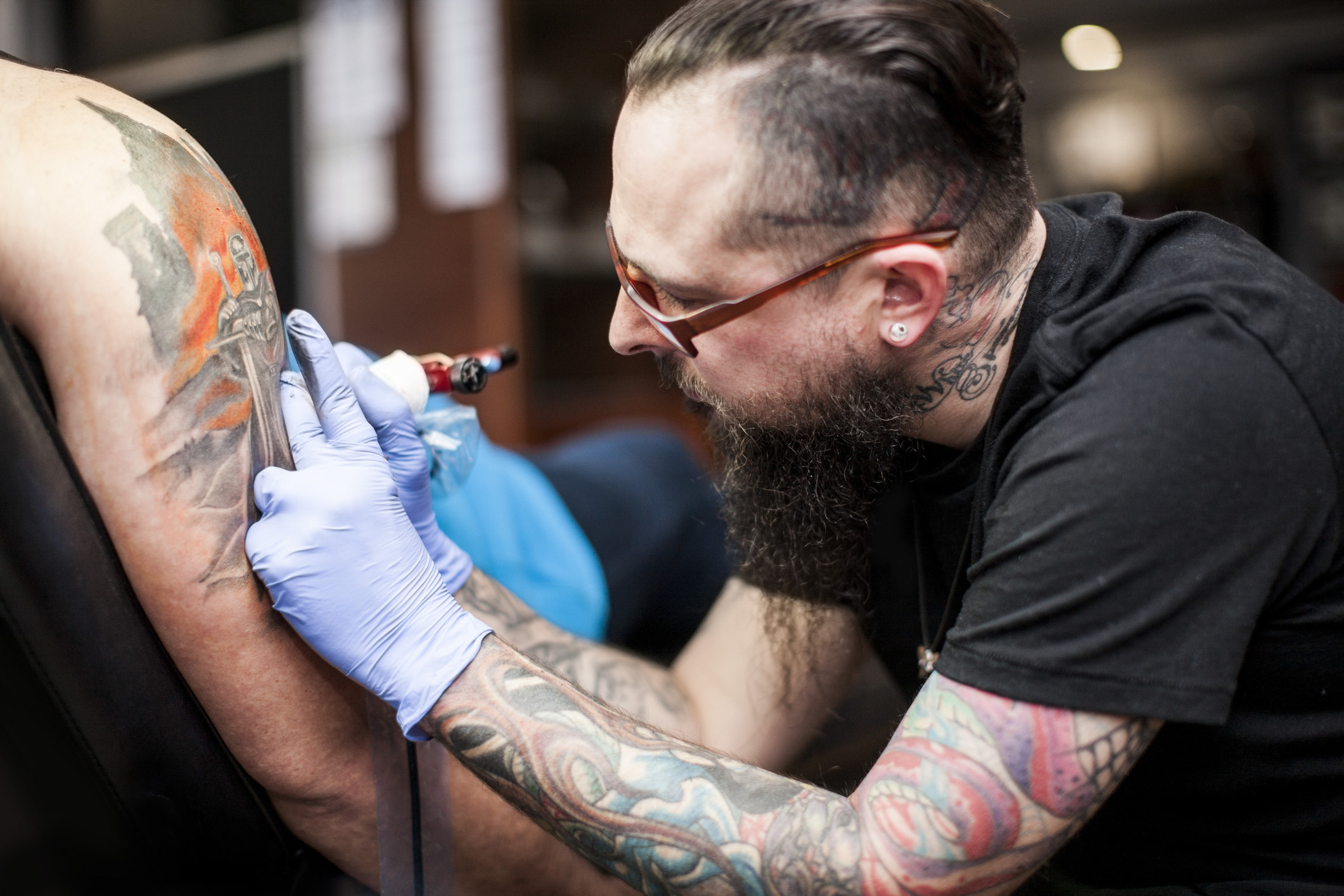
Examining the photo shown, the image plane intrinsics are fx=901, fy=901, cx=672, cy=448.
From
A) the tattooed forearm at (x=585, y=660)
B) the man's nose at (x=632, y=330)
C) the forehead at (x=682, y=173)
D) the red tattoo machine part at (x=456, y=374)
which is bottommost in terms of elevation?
the tattooed forearm at (x=585, y=660)

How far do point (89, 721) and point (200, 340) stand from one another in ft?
1.05

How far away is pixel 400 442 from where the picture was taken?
914 mm

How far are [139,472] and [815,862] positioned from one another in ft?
2.05

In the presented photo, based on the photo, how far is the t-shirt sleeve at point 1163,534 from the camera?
2.20ft

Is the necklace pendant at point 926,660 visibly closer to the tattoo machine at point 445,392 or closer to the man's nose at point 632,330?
the man's nose at point 632,330

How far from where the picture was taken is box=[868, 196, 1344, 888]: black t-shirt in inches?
26.5

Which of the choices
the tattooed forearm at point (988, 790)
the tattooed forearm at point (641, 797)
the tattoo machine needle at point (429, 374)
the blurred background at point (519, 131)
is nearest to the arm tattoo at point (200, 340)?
the tattoo machine needle at point (429, 374)

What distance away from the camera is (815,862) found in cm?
73

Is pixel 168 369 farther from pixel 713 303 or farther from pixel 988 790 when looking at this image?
pixel 988 790

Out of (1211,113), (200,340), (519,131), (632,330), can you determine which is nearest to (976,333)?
(632,330)

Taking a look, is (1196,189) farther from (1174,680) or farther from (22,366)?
(22,366)

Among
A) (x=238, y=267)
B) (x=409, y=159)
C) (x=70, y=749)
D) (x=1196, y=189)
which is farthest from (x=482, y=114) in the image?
(x=1196, y=189)

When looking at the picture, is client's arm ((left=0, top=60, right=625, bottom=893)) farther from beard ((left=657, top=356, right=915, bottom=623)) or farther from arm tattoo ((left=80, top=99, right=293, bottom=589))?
beard ((left=657, top=356, right=915, bottom=623))

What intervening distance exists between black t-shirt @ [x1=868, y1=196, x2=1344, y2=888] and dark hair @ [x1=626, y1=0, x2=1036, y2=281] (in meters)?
0.17
